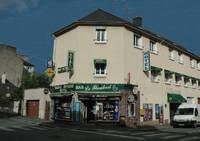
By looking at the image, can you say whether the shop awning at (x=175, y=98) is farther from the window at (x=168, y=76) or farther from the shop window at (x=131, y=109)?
the shop window at (x=131, y=109)

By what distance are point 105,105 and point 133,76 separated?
372cm

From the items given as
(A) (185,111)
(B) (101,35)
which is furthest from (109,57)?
(A) (185,111)

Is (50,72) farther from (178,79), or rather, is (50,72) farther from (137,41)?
(178,79)

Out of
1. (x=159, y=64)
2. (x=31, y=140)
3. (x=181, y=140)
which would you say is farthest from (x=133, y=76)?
(x=31, y=140)

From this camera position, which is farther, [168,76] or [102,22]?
[168,76]

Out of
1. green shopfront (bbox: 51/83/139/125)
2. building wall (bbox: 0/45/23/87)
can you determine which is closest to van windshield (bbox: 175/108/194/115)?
green shopfront (bbox: 51/83/139/125)

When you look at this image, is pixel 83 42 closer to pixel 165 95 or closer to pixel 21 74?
pixel 165 95

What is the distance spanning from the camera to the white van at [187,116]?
29.5 m

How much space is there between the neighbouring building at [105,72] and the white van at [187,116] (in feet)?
8.55

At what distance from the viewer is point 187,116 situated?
98.0ft

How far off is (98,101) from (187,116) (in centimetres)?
795

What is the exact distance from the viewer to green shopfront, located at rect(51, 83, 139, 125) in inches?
1114

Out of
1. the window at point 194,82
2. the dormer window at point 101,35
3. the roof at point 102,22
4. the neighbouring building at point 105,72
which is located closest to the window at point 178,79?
the window at point 194,82

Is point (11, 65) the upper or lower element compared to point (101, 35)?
upper
